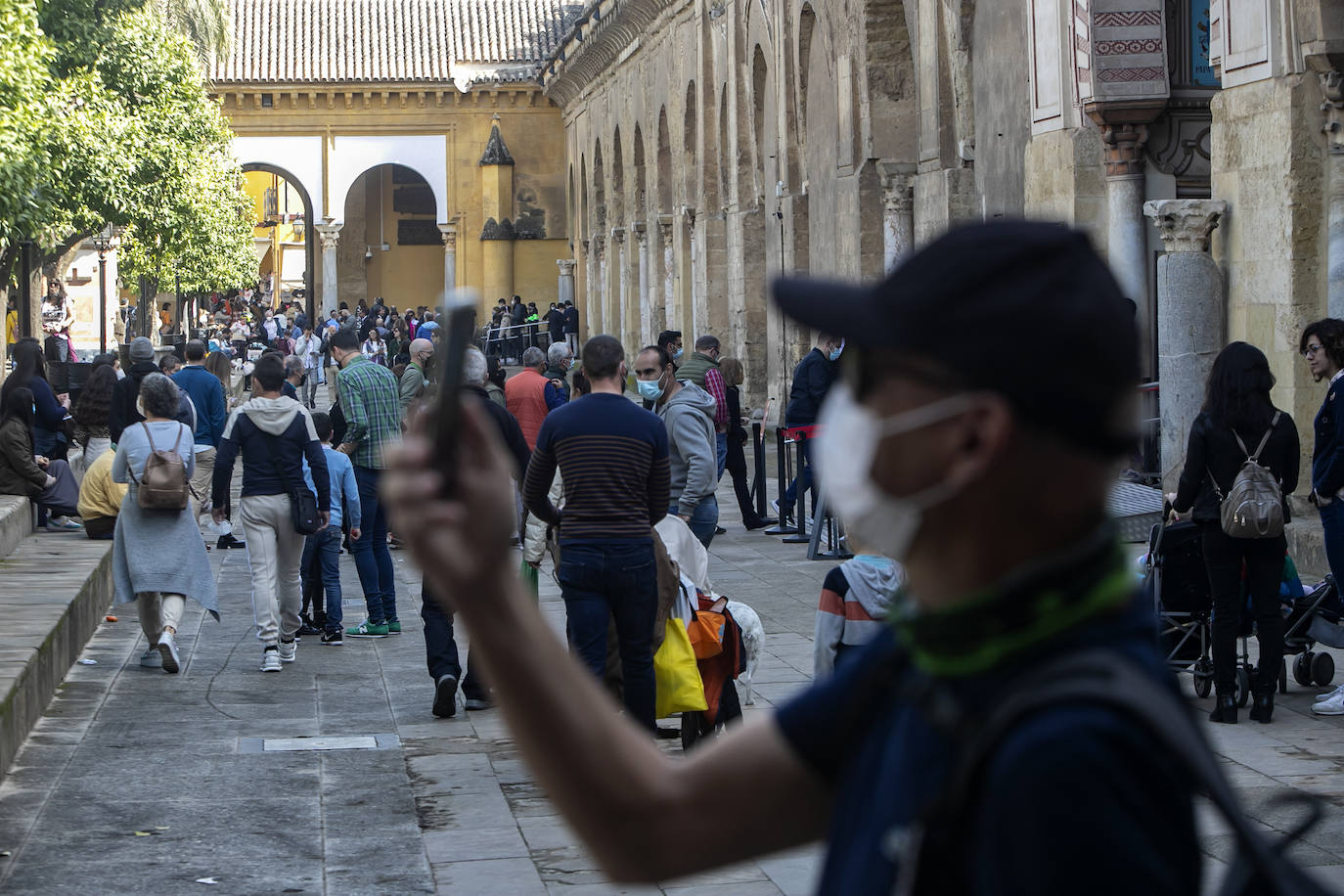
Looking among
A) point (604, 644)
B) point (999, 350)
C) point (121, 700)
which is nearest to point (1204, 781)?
point (999, 350)

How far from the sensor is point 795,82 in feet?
80.2

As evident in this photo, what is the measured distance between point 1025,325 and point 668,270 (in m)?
35.5

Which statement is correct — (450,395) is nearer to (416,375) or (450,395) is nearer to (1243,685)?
(1243,685)

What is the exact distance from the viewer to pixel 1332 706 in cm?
789

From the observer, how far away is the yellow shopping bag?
22.8 ft

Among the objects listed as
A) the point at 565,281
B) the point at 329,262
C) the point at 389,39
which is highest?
the point at 389,39

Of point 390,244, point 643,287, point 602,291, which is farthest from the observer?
point 390,244

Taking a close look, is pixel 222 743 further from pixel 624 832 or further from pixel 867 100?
pixel 867 100

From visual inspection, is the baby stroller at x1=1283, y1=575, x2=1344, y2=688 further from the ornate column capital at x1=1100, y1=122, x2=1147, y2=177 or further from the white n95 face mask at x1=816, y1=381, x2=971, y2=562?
the white n95 face mask at x1=816, y1=381, x2=971, y2=562

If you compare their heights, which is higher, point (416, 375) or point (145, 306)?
point (145, 306)

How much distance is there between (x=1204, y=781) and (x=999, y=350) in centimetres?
35

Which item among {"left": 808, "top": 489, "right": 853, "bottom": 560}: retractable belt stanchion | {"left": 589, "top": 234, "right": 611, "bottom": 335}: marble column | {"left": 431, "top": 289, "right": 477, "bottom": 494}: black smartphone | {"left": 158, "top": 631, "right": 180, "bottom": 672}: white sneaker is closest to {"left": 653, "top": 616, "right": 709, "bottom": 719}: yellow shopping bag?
{"left": 158, "top": 631, "right": 180, "bottom": 672}: white sneaker

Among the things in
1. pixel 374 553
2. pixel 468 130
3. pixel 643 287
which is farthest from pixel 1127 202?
pixel 468 130

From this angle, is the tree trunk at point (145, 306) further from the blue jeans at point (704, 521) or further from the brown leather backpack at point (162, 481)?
the blue jeans at point (704, 521)
